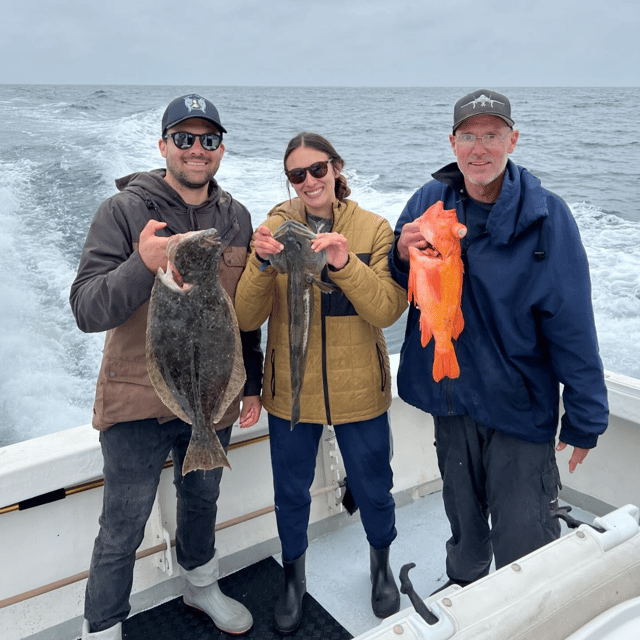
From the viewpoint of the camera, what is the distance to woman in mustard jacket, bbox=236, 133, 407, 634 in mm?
2670

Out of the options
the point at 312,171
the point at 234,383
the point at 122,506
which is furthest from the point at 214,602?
the point at 312,171

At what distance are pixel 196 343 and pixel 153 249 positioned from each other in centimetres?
41

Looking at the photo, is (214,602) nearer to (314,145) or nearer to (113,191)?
(314,145)

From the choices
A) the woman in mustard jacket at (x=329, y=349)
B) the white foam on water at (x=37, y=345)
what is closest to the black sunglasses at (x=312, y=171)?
the woman in mustard jacket at (x=329, y=349)

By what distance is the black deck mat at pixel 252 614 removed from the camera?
301cm

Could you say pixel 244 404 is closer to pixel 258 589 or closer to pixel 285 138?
pixel 258 589

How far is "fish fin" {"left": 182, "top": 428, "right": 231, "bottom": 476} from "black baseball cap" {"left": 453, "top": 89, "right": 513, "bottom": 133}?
1.65m

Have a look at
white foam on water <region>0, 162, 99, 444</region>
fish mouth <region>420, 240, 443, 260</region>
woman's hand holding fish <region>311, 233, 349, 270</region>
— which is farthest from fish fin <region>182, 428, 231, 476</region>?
white foam on water <region>0, 162, 99, 444</region>

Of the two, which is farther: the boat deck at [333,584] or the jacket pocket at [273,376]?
the boat deck at [333,584]

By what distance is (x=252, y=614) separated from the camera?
3.15 meters

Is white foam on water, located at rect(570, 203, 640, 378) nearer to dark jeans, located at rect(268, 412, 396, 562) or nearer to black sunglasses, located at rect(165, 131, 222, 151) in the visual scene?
dark jeans, located at rect(268, 412, 396, 562)

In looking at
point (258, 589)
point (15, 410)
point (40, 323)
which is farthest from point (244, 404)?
point (40, 323)

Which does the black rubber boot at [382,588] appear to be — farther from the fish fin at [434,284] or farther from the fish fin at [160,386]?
the fish fin at [434,284]

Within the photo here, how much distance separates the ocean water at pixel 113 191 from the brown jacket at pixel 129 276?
11.3 feet
